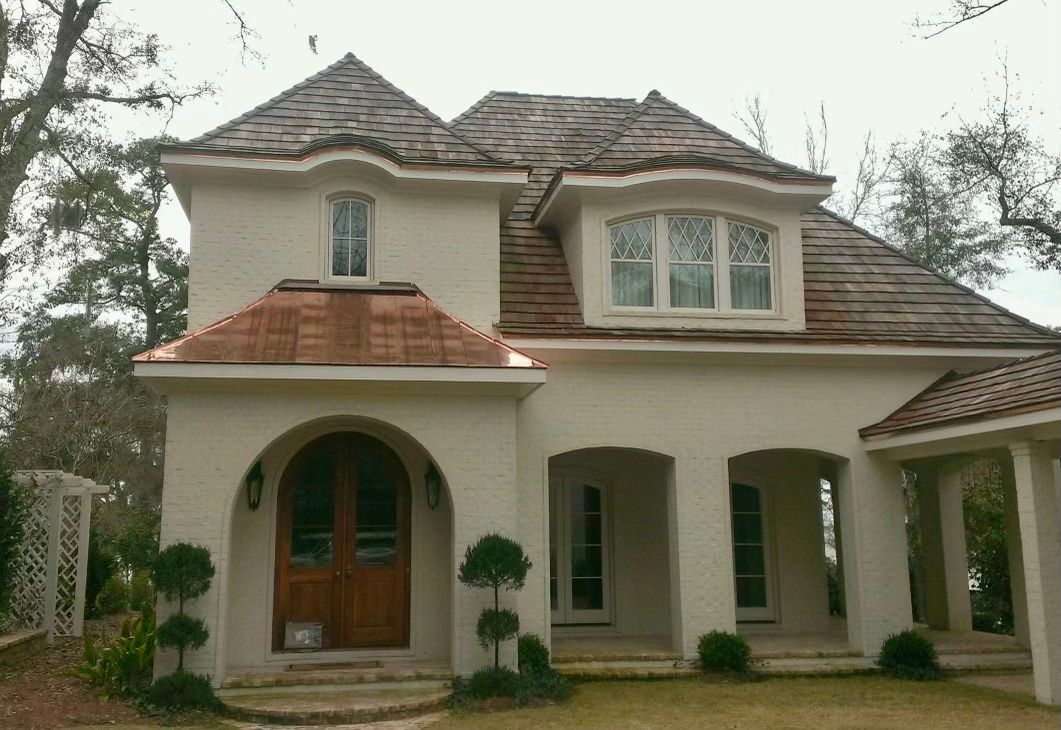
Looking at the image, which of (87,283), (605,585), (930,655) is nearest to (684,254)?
(605,585)

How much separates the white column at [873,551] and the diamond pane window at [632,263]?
3613 mm

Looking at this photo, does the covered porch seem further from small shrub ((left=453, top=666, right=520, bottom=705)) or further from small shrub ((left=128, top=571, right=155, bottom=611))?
small shrub ((left=128, top=571, right=155, bottom=611))

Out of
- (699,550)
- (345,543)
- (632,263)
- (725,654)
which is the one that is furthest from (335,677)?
(632,263)

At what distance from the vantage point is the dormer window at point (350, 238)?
39.0 feet

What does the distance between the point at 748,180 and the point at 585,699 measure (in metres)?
6.97

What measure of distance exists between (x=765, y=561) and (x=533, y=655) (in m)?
4.70

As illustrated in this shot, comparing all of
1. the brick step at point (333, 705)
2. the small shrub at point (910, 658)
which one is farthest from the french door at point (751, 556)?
the brick step at point (333, 705)

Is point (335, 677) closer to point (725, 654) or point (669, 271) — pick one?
point (725, 654)

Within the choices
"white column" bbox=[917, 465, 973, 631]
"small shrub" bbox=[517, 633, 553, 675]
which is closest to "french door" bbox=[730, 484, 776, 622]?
"white column" bbox=[917, 465, 973, 631]

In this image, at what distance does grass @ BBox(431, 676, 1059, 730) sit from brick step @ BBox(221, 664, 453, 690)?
2.95ft

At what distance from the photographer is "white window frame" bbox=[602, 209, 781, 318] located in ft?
39.6

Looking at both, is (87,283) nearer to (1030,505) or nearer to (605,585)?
(605,585)

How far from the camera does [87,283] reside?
2683cm

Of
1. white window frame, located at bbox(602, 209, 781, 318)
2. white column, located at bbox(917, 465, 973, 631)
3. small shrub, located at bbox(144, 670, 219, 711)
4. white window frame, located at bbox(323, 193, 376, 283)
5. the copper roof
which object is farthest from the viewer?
white column, located at bbox(917, 465, 973, 631)
